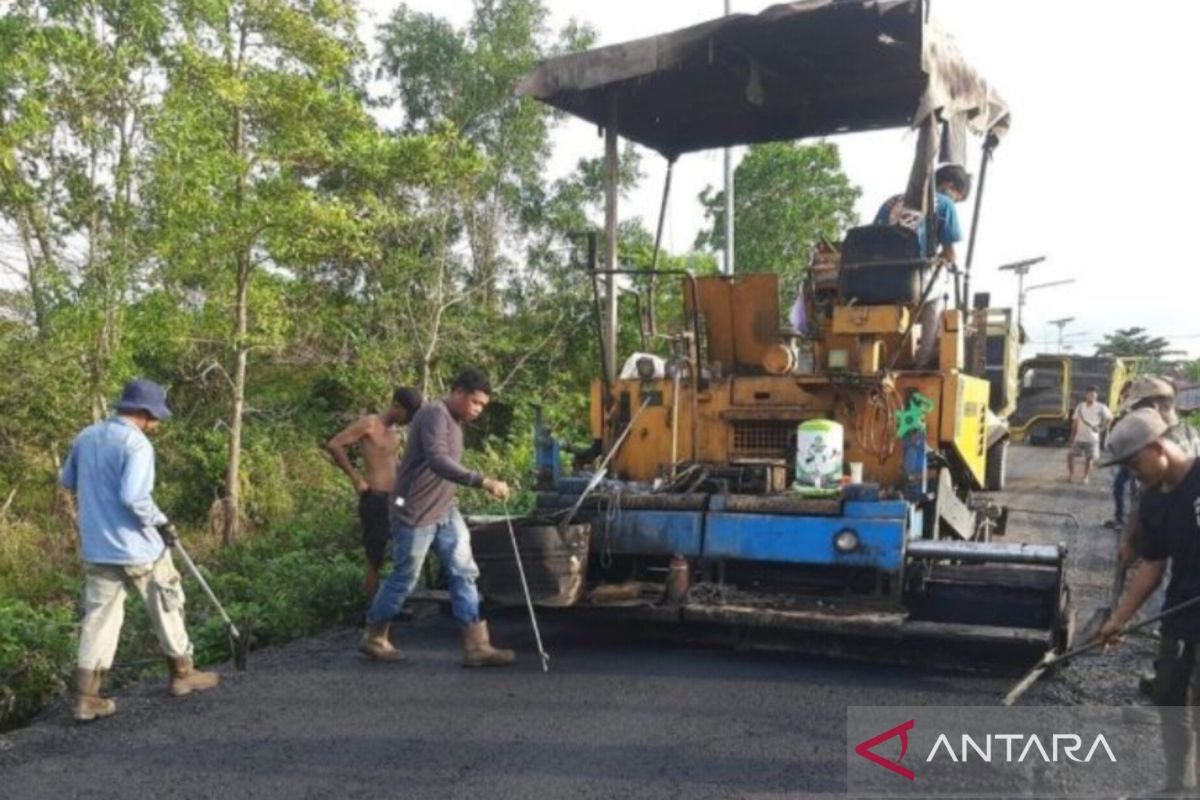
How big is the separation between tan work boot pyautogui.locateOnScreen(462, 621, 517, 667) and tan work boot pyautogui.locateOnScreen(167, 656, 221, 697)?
1.23 metres

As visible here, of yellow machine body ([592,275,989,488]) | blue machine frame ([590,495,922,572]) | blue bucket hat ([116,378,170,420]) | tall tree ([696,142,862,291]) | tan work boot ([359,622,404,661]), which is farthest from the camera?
tall tree ([696,142,862,291])

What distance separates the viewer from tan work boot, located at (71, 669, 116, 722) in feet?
14.5

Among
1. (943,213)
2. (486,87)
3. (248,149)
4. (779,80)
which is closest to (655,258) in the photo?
(779,80)

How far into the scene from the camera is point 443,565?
530 centimetres

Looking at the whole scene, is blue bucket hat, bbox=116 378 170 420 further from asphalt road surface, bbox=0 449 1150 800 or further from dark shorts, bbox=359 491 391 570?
dark shorts, bbox=359 491 391 570

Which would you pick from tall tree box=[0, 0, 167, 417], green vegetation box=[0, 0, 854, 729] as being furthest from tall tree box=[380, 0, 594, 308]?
tall tree box=[0, 0, 167, 417]

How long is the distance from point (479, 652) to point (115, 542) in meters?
1.76

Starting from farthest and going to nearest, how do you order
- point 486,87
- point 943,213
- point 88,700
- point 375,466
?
point 486,87, point 375,466, point 943,213, point 88,700

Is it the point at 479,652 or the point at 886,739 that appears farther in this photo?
the point at 479,652

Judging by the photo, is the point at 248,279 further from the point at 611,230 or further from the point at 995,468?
the point at 995,468

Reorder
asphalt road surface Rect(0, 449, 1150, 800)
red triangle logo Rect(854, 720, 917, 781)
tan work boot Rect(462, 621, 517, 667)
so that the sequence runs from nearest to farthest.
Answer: asphalt road surface Rect(0, 449, 1150, 800), red triangle logo Rect(854, 720, 917, 781), tan work boot Rect(462, 621, 517, 667)

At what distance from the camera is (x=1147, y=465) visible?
327 cm

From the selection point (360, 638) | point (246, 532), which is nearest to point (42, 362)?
point (246, 532)

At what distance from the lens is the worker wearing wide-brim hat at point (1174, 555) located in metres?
3.21
